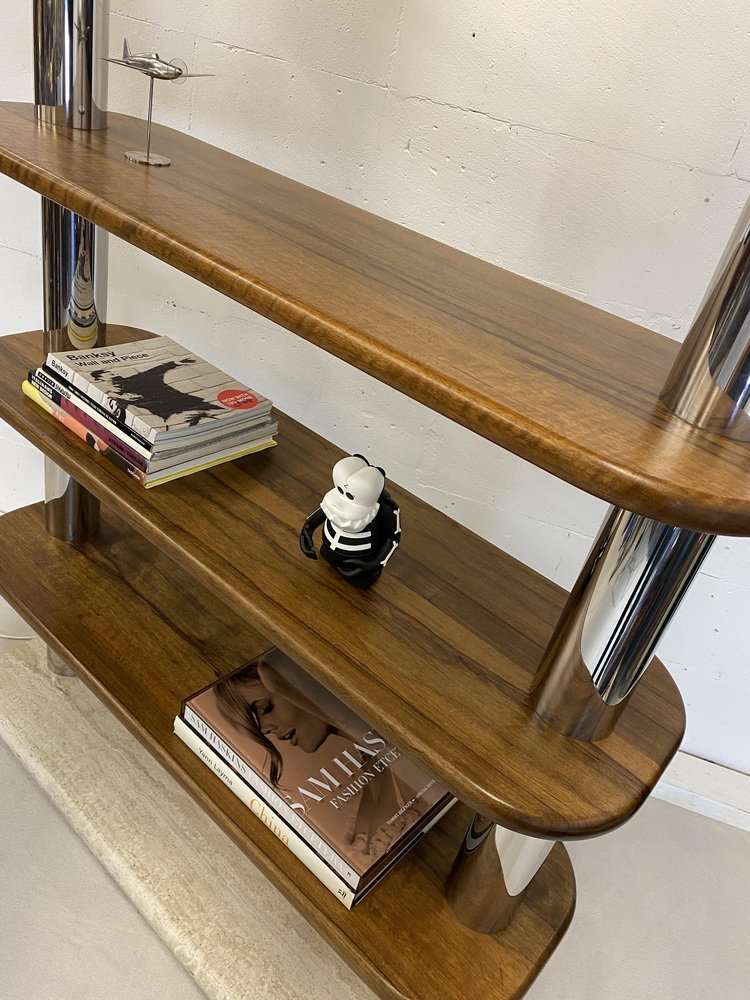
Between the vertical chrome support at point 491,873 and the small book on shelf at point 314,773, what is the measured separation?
3.3 inches

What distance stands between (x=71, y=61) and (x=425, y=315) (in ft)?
2.28

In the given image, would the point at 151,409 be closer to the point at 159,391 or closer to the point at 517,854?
the point at 159,391

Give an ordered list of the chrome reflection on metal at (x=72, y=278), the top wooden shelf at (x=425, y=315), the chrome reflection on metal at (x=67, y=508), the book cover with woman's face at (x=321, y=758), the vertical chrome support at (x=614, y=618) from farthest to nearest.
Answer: the chrome reflection on metal at (x=67, y=508), the chrome reflection on metal at (x=72, y=278), the book cover with woman's face at (x=321, y=758), the vertical chrome support at (x=614, y=618), the top wooden shelf at (x=425, y=315)

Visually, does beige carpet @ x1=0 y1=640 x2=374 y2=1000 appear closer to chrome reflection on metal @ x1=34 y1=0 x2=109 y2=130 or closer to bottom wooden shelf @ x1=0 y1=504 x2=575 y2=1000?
bottom wooden shelf @ x1=0 y1=504 x2=575 y2=1000

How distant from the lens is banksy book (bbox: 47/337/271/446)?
107cm

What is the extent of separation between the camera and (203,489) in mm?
1070

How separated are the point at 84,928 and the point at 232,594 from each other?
71 cm

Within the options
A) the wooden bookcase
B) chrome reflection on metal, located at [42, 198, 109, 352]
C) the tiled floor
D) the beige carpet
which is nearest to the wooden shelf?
the wooden bookcase

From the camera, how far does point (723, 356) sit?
60cm

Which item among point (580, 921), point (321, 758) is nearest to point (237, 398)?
point (321, 758)

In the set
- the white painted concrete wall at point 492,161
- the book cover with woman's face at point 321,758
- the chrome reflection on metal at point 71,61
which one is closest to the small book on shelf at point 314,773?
the book cover with woman's face at point 321,758

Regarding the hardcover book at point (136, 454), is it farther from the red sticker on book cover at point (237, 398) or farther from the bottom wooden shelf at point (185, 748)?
the bottom wooden shelf at point (185, 748)

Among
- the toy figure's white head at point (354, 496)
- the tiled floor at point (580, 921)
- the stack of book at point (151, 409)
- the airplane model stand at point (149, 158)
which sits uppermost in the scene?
the airplane model stand at point (149, 158)

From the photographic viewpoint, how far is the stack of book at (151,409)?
41.6 inches
